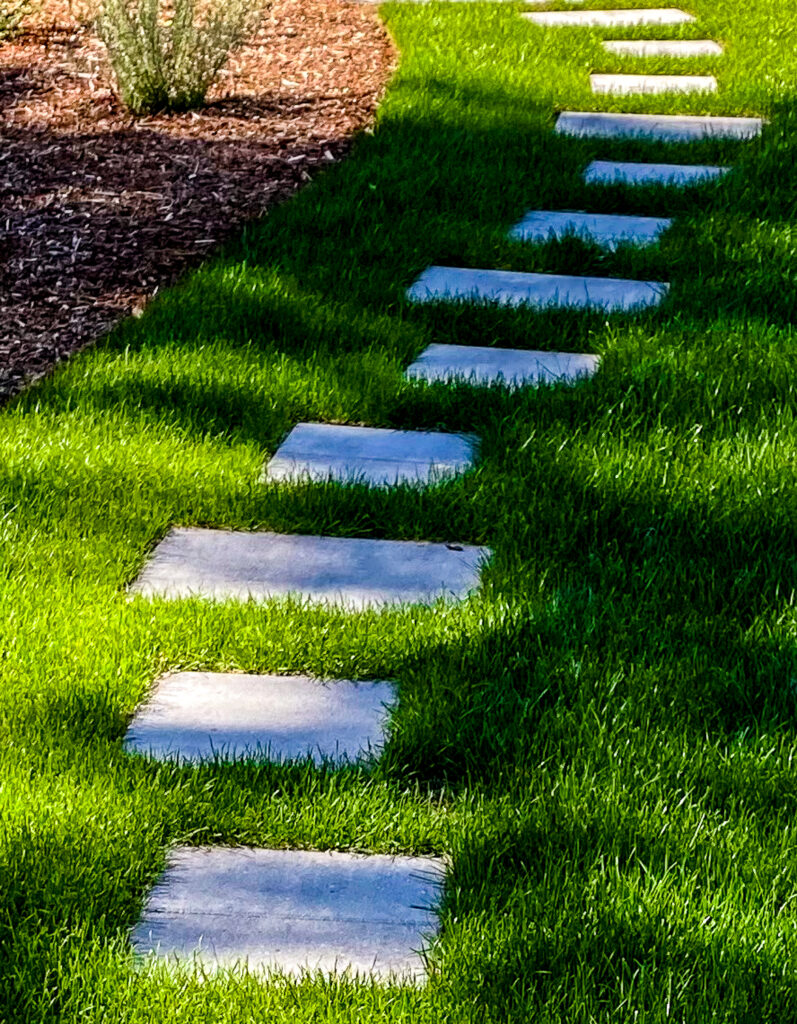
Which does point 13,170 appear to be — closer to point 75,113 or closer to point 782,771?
point 75,113

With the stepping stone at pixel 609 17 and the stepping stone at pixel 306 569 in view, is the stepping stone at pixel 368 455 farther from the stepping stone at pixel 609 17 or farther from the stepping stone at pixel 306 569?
the stepping stone at pixel 609 17

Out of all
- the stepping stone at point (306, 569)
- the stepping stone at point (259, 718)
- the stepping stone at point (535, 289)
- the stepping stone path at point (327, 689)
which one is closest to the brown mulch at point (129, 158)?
the stepping stone at point (535, 289)

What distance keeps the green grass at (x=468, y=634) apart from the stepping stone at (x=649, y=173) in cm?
40

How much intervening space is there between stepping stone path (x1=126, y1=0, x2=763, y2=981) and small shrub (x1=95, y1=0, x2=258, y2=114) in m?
1.81

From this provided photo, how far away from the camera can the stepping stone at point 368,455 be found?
3.32m

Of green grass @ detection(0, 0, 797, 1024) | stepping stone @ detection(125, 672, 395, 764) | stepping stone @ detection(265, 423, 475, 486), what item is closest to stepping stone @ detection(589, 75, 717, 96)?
green grass @ detection(0, 0, 797, 1024)

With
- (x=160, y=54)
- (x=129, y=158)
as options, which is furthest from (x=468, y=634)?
(x=160, y=54)

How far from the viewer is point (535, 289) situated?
14.3 feet

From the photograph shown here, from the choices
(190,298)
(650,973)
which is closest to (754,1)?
(190,298)

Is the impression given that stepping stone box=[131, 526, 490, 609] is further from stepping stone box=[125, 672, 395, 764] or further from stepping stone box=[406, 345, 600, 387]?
stepping stone box=[406, 345, 600, 387]

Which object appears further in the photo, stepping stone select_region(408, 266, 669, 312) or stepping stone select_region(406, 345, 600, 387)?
stepping stone select_region(408, 266, 669, 312)

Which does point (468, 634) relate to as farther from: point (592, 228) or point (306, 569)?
point (592, 228)

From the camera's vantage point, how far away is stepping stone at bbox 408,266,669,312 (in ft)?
13.9

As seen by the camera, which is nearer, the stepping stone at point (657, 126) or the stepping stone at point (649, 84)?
the stepping stone at point (657, 126)
